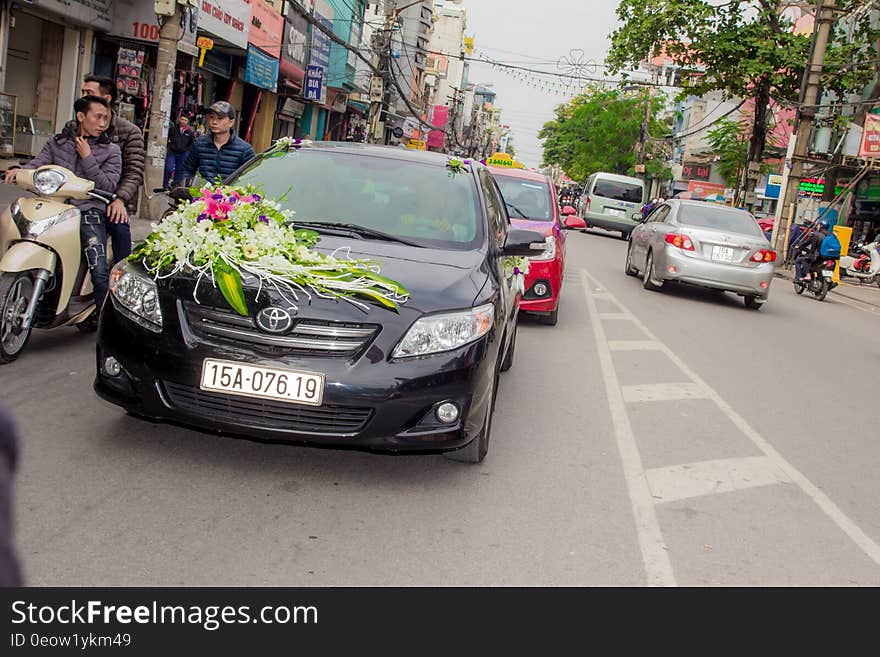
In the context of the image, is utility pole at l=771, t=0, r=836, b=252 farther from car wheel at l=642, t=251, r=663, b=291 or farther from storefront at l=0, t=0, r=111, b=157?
storefront at l=0, t=0, r=111, b=157

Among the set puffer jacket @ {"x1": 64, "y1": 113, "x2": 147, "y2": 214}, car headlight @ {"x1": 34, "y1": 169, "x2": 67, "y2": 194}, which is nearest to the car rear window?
puffer jacket @ {"x1": 64, "y1": 113, "x2": 147, "y2": 214}

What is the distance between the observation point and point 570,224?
12.3 meters

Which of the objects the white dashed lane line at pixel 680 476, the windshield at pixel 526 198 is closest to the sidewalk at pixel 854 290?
the windshield at pixel 526 198

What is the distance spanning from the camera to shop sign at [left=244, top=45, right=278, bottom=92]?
28.2 meters

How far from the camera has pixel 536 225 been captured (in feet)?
36.6

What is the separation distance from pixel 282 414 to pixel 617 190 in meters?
→ 33.4

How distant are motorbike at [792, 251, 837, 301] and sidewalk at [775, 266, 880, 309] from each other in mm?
1540

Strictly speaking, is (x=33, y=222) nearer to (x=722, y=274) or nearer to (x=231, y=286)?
(x=231, y=286)

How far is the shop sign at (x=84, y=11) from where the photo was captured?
1779 cm

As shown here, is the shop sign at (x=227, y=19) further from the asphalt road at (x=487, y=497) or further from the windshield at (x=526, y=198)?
the asphalt road at (x=487, y=497)

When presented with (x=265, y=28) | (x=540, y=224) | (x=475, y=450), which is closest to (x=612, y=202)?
(x=265, y=28)

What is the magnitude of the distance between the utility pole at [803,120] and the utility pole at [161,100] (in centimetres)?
1982

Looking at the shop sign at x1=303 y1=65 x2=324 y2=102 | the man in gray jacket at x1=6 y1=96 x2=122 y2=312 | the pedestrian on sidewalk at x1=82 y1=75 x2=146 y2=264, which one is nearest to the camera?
the man in gray jacket at x1=6 y1=96 x2=122 y2=312
